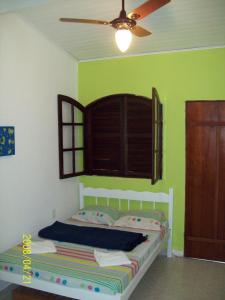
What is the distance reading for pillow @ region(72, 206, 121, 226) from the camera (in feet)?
13.1

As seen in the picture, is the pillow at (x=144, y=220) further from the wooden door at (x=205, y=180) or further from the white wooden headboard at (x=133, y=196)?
the wooden door at (x=205, y=180)

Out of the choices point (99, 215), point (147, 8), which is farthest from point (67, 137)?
point (147, 8)

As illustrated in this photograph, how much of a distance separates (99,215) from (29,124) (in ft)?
4.81

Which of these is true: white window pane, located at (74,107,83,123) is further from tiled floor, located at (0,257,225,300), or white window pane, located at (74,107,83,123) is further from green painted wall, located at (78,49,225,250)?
tiled floor, located at (0,257,225,300)

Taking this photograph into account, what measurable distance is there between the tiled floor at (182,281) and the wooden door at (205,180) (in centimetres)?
24

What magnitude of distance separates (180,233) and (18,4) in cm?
327

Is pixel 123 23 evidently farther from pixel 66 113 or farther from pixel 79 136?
pixel 79 136

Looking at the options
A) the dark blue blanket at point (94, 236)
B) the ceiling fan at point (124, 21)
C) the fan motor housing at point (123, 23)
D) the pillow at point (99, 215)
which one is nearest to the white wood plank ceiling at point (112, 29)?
the ceiling fan at point (124, 21)

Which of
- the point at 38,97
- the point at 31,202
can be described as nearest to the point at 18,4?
the point at 38,97

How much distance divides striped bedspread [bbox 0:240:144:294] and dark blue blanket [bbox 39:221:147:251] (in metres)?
0.17

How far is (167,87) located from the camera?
4117mm

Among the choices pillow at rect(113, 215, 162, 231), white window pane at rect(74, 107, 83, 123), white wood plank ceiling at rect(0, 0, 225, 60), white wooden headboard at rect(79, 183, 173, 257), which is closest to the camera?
white wood plank ceiling at rect(0, 0, 225, 60)

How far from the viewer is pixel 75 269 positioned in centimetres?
268

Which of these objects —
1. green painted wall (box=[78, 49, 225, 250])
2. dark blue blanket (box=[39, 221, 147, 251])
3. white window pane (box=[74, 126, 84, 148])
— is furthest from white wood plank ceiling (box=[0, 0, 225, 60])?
dark blue blanket (box=[39, 221, 147, 251])
